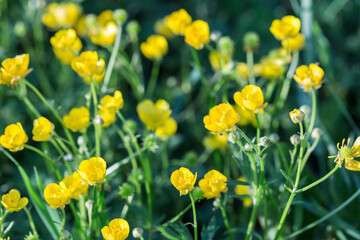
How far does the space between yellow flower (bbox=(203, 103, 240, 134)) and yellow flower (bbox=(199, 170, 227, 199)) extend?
16cm

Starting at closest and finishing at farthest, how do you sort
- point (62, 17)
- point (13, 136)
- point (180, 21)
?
point (13, 136) → point (180, 21) → point (62, 17)

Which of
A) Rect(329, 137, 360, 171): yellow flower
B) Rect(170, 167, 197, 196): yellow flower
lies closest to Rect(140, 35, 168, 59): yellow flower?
Rect(170, 167, 197, 196): yellow flower

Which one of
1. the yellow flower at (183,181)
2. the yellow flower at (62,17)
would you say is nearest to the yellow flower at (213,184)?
the yellow flower at (183,181)

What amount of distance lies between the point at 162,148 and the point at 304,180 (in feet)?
1.81

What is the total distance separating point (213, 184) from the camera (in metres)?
1.07

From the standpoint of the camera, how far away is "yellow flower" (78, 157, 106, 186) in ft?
3.16

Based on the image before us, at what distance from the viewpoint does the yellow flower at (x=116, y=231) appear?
3.07 feet

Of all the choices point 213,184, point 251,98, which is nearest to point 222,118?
point 251,98

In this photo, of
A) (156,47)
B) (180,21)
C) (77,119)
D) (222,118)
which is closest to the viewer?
(222,118)

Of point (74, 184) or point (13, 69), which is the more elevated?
point (13, 69)

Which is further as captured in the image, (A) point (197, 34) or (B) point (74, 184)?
(A) point (197, 34)

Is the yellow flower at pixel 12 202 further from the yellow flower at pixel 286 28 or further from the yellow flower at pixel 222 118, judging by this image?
the yellow flower at pixel 286 28

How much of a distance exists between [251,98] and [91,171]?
41 centimetres

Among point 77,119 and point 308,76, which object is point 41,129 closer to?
point 77,119
